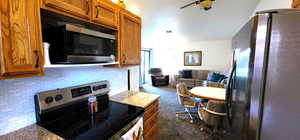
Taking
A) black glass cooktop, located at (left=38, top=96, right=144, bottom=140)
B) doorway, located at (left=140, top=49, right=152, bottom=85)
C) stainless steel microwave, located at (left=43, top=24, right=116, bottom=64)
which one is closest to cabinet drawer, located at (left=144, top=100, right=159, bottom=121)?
black glass cooktop, located at (left=38, top=96, right=144, bottom=140)

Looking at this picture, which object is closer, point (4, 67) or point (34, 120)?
point (4, 67)

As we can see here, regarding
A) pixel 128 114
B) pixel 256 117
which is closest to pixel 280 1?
pixel 256 117

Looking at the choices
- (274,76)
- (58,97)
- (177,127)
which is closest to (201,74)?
(177,127)

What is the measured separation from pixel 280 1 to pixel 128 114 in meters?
2.39

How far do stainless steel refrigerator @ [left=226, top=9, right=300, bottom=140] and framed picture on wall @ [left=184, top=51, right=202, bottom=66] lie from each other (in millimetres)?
5825

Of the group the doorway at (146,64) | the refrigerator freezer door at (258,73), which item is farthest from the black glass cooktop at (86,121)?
the doorway at (146,64)

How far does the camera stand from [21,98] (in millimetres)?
1005

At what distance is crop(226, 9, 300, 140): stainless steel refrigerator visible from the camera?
0.69 meters

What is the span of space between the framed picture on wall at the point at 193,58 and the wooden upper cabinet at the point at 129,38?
16.9 ft

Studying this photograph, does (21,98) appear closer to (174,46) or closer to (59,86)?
(59,86)

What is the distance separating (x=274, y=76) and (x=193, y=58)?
5954 mm

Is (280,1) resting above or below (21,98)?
above

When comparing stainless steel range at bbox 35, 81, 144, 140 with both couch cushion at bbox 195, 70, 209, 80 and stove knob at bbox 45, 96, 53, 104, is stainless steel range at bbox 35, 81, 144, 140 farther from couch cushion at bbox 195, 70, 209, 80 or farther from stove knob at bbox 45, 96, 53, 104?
couch cushion at bbox 195, 70, 209, 80

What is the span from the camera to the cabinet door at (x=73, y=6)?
2.99 feet
